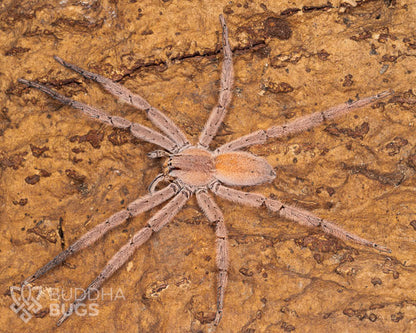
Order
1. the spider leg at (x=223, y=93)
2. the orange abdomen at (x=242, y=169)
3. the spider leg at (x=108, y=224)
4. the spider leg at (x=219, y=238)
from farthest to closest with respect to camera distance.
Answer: the spider leg at (x=223, y=93) < the orange abdomen at (x=242, y=169) < the spider leg at (x=108, y=224) < the spider leg at (x=219, y=238)

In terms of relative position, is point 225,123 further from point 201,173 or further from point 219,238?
point 219,238

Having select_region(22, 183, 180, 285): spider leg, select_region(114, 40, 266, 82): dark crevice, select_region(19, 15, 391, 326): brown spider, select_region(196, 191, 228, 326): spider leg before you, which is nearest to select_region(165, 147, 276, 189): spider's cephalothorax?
select_region(19, 15, 391, 326): brown spider

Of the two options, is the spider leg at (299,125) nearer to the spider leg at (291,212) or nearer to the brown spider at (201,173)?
the brown spider at (201,173)

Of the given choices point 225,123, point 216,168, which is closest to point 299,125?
point 225,123

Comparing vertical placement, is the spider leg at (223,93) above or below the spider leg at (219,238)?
above

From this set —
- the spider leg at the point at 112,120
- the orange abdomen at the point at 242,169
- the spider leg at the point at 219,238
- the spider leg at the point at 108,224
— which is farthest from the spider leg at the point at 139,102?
the spider leg at the point at 219,238

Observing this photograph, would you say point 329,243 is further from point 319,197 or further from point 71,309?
point 71,309

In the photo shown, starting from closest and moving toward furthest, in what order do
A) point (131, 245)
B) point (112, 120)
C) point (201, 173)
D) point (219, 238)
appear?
point (131, 245) < point (219, 238) < point (112, 120) < point (201, 173)
